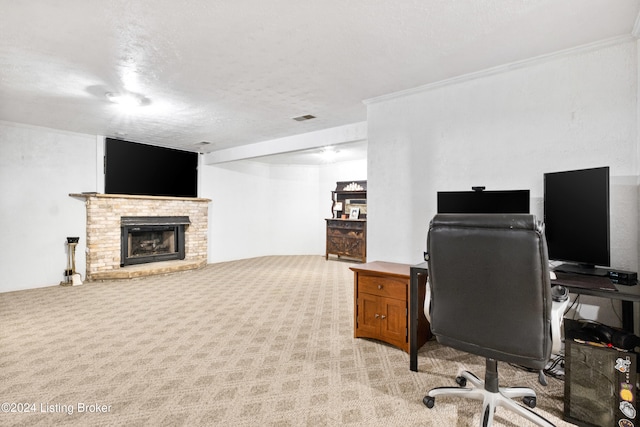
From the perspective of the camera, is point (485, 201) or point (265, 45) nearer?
point (265, 45)

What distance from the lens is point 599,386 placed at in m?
1.83

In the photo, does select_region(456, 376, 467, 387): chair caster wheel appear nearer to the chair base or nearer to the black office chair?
the chair base

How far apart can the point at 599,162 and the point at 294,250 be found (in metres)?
7.50

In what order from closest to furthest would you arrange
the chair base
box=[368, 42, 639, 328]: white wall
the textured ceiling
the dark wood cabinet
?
the chair base < the textured ceiling < box=[368, 42, 639, 328]: white wall < the dark wood cabinet

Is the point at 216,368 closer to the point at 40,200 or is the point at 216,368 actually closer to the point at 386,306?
the point at 386,306

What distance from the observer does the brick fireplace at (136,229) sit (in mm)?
5676

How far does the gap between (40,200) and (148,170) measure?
5.82ft

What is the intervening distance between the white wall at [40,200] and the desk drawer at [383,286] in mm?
5324

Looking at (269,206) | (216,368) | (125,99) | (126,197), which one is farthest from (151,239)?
(216,368)

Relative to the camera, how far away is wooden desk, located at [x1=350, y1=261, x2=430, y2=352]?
2797mm

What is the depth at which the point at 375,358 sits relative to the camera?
8.88 ft

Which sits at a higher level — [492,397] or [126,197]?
[126,197]

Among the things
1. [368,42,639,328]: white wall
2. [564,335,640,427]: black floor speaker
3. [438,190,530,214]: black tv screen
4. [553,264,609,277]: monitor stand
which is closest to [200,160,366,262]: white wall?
[368,42,639,328]: white wall

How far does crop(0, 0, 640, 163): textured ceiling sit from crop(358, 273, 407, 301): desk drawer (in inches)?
78.7
